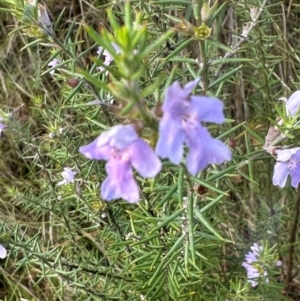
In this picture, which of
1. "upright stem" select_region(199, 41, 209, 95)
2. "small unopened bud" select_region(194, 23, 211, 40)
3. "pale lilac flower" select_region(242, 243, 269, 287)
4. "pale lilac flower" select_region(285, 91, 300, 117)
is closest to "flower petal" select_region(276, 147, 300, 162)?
"pale lilac flower" select_region(285, 91, 300, 117)

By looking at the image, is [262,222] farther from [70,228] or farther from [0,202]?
[0,202]

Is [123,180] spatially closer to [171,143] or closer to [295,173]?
[171,143]

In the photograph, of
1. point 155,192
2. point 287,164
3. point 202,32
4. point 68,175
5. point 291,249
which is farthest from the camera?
point 291,249

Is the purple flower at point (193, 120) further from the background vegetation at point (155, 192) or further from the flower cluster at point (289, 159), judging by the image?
the flower cluster at point (289, 159)

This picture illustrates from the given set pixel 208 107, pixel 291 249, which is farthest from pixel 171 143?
pixel 291 249

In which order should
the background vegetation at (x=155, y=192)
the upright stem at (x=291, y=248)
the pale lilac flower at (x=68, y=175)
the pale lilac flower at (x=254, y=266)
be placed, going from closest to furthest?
the background vegetation at (x=155, y=192) < the pale lilac flower at (x=68, y=175) < the pale lilac flower at (x=254, y=266) < the upright stem at (x=291, y=248)

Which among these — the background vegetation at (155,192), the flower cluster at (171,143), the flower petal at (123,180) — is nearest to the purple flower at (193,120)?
the flower cluster at (171,143)

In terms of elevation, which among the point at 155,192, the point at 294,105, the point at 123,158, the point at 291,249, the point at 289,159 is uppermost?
the point at 123,158
